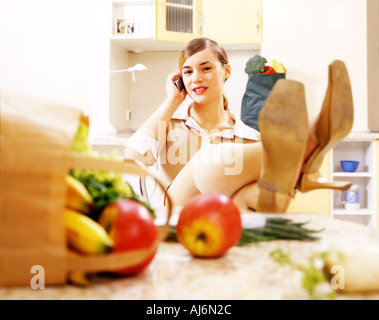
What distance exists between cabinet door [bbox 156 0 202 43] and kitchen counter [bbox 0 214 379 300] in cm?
262

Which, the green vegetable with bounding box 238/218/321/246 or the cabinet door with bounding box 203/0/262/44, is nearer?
the green vegetable with bounding box 238/218/321/246

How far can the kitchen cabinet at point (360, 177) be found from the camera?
8.91ft

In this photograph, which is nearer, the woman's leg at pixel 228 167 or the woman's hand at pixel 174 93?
the woman's leg at pixel 228 167

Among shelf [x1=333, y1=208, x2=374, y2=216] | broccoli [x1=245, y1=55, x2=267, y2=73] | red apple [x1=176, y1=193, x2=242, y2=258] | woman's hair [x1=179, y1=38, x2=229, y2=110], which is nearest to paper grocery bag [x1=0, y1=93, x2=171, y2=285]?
red apple [x1=176, y1=193, x2=242, y2=258]

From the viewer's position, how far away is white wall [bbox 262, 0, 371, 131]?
9.21 ft

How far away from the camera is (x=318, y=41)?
2824 millimetres

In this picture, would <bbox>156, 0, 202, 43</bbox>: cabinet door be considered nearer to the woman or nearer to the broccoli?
the broccoli

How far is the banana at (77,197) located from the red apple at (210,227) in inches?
4.4

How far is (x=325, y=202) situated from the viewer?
2.68m

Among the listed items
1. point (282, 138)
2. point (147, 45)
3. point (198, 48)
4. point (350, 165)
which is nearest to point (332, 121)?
point (282, 138)

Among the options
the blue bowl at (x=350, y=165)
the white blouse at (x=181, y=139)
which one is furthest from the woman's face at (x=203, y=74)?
the blue bowl at (x=350, y=165)

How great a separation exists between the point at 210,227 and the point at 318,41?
2.69m

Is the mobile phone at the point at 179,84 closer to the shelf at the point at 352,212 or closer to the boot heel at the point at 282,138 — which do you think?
the boot heel at the point at 282,138
